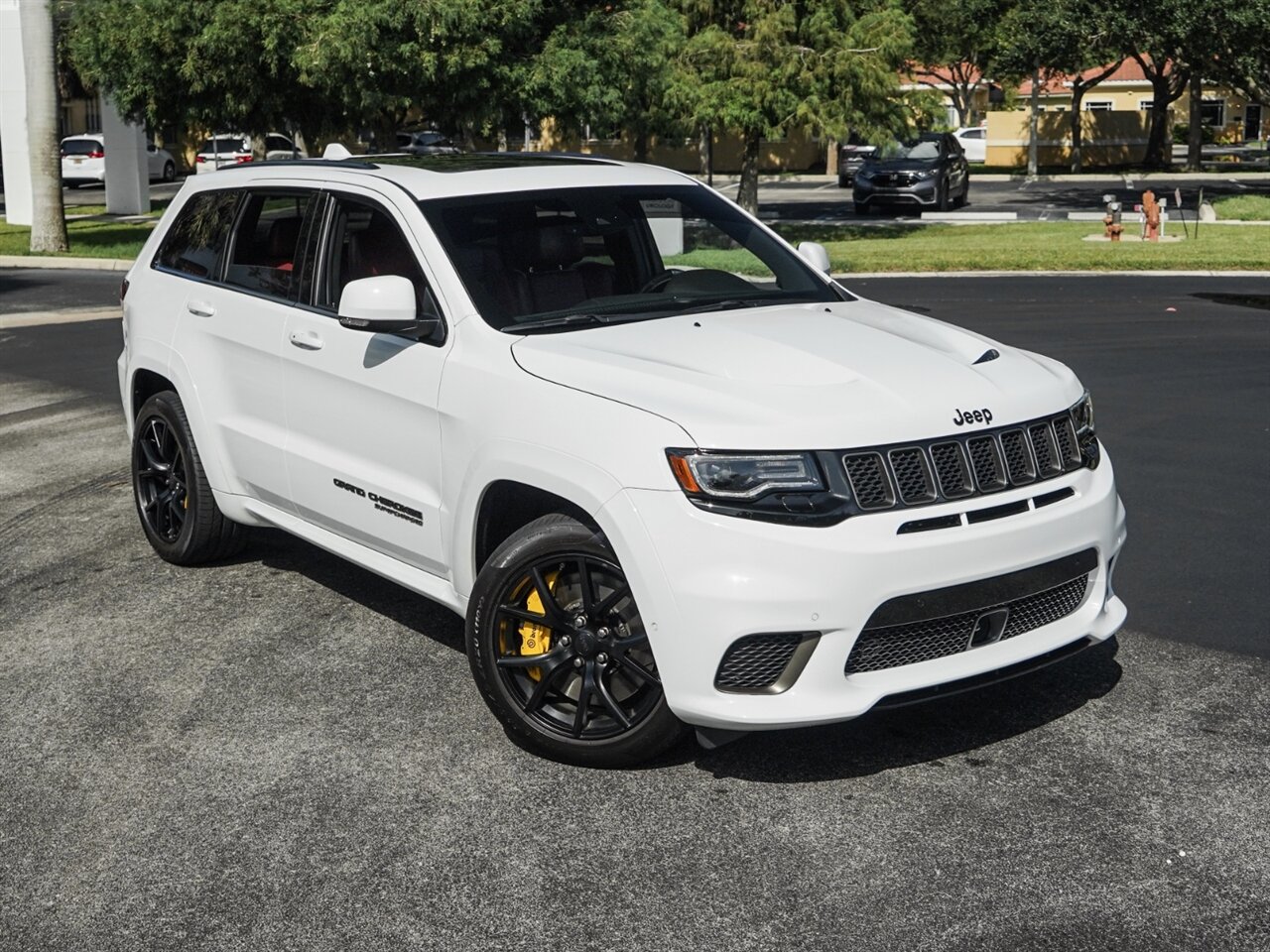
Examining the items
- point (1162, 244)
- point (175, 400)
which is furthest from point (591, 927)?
point (1162, 244)

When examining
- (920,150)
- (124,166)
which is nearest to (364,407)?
(920,150)

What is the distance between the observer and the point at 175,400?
7141 millimetres

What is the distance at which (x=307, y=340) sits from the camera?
6145 millimetres

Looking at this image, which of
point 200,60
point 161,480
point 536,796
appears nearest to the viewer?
point 536,796

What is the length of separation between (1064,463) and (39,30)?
83.8ft

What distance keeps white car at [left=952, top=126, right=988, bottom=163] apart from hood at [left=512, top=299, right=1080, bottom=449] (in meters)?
60.1

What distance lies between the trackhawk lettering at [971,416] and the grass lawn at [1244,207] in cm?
2827

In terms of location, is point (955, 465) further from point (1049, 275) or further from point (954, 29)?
point (954, 29)

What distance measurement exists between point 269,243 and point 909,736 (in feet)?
10.9

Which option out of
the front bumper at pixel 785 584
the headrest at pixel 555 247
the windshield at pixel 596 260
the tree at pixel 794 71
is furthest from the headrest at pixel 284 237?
the tree at pixel 794 71

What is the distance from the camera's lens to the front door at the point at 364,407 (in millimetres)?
5586

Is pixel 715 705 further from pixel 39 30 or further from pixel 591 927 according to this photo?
pixel 39 30

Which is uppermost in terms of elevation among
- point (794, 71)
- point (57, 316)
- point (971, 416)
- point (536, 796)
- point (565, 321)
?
point (794, 71)

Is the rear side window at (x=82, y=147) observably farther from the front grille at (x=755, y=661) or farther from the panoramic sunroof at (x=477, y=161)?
the front grille at (x=755, y=661)
